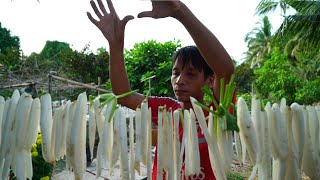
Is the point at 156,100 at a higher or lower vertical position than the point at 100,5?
lower

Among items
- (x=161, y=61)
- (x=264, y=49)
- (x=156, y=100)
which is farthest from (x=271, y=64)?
(x=264, y=49)

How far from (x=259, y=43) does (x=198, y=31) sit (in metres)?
31.3

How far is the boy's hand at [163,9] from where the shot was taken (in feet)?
3.24

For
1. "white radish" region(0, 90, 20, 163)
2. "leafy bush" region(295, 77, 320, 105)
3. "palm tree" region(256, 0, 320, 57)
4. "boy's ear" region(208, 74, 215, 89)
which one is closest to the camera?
"white radish" region(0, 90, 20, 163)

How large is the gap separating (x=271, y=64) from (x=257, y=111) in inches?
565

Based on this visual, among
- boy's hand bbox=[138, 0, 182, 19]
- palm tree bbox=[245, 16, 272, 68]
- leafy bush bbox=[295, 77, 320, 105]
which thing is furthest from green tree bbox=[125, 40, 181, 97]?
palm tree bbox=[245, 16, 272, 68]

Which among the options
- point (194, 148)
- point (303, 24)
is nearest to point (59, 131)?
point (194, 148)

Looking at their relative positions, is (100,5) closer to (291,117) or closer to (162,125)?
(162,125)

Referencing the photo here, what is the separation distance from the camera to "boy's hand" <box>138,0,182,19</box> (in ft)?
3.24

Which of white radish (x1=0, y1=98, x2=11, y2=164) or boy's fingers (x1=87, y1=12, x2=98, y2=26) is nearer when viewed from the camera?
white radish (x1=0, y1=98, x2=11, y2=164)

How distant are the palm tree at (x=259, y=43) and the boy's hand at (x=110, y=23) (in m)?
27.9

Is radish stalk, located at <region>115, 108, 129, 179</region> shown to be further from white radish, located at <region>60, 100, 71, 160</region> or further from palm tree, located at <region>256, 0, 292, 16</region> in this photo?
palm tree, located at <region>256, 0, 292, 16</region>

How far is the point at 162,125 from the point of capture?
907 millimetres

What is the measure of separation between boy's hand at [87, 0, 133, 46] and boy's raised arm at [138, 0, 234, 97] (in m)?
0.26
